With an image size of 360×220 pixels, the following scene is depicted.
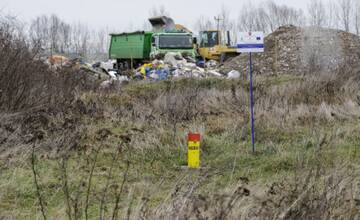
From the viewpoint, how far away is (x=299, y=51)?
26484 millimetres

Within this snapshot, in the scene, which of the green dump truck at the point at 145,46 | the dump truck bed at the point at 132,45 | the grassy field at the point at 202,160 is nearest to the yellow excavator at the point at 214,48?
the green dump truck at the point at 145,46

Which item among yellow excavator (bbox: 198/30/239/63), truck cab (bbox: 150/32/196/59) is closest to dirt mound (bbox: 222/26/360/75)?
yellow excavator (bbox: 198/30/239/63)

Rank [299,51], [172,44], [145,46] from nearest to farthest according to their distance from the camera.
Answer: [299,51]
[172,44]
[145,46]

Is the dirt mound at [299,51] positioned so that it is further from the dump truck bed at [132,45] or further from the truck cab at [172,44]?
the dump truck bed at [132,45]

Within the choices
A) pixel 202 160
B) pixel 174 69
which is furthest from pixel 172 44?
pixel 202 160

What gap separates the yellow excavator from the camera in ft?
101

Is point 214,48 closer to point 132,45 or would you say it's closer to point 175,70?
point 132,45

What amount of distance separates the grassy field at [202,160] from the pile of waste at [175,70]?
253 inches

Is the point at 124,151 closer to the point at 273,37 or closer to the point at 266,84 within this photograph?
the point at 266,84

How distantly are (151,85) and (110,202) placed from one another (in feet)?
41.2

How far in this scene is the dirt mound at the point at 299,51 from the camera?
25.0 meters

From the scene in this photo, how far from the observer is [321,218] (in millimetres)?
3561

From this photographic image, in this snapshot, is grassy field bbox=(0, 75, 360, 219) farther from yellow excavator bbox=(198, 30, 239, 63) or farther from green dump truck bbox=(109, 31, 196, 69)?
yellow excavator bbox=(198, 30, 239, 63)

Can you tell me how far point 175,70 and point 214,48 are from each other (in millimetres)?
8792
